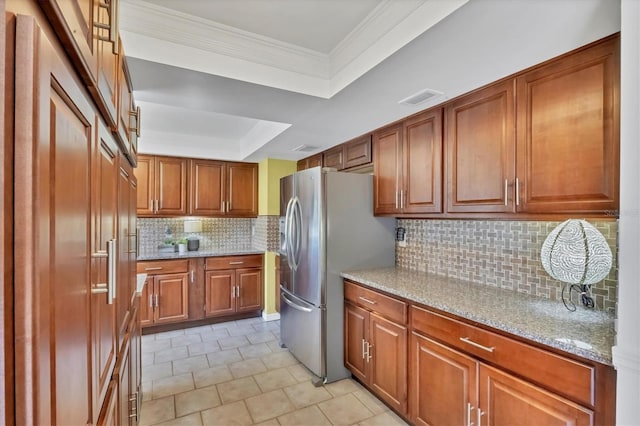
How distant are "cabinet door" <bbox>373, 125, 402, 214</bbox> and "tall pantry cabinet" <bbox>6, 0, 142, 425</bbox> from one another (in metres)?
2.14

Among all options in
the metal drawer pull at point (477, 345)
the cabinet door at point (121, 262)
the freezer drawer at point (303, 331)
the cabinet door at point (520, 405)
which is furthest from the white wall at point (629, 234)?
the freezer drawer at point (303, 331)

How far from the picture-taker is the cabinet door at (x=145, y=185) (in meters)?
4.00

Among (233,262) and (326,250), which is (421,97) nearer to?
(326,250)

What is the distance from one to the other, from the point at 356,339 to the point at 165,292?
2.56 meters

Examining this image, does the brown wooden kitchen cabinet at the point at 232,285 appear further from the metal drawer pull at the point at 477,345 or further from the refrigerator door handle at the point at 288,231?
the metal drawer pull at the point at 477,345

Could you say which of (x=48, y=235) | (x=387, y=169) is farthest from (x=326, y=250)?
(x=48, y=235)

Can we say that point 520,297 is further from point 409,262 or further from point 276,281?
point 276,281

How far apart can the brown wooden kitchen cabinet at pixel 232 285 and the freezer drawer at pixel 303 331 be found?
3.69 ft

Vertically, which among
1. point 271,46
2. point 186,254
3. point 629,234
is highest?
point 271,46

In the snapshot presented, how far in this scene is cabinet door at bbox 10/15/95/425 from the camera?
0.40 meters

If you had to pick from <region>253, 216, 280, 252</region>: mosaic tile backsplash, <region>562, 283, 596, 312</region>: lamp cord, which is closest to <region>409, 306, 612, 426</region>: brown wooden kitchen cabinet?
<region>562, 283, 596, 312</region>: lamp cord

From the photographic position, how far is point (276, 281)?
4387 mm

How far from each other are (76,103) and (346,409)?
8.14 ft

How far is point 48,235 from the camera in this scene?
47 cm
